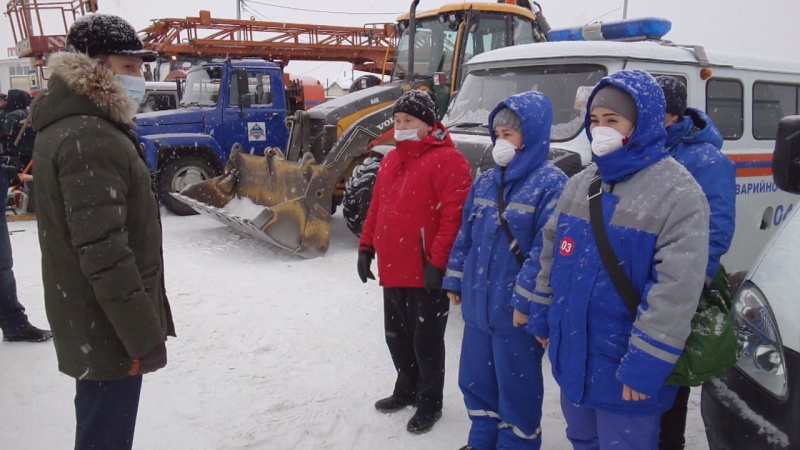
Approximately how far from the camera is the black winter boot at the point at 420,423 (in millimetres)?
3152

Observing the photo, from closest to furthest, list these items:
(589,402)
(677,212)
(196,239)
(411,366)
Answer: (677,212)
(589,402)
(411,366)
(196,239)

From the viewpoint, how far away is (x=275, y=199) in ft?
23.7

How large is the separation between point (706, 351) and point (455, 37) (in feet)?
19.6

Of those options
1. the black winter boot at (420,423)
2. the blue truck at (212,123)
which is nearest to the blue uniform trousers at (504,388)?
the black winter boot at (420,423)

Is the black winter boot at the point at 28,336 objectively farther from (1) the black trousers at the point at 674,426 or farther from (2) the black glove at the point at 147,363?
(1) the black trousers at the point at 674,426

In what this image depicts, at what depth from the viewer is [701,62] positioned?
4.28 meters

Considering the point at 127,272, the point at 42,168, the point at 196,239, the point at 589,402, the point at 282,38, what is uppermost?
the point at 282,38

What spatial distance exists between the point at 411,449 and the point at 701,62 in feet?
11.4

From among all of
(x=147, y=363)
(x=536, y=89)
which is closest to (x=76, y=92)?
(x=147, y=363)

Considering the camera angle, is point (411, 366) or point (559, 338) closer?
point (559, 338)

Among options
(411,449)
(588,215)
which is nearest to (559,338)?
(588,215)

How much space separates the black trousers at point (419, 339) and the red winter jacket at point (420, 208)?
Result: 125 millimetres

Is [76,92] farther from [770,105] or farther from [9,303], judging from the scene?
[770,105]

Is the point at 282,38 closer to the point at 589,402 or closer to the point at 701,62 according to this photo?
the point at 701,62
